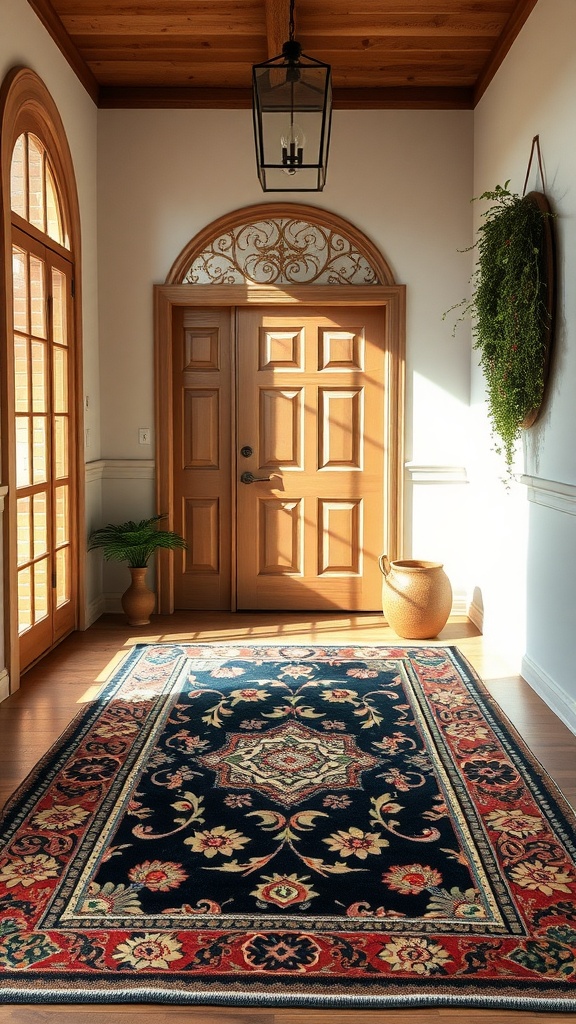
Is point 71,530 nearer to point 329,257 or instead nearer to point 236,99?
point 329,257

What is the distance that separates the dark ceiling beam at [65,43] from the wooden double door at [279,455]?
1.41 metres

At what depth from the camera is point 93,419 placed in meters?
5.65

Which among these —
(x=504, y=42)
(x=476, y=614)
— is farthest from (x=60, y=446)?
(x=504, y=42)

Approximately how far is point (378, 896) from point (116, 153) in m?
4.82

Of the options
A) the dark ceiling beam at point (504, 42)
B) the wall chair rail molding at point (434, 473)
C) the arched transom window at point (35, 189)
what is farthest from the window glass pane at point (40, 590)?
the dark ceiling beam at point (504, 42)

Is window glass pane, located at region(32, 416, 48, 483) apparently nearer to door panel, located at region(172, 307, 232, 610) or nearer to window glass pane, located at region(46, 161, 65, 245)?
window glass pane, located at region(46, 161, 65, 245)

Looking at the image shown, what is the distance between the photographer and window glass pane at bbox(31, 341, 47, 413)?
4488 mm

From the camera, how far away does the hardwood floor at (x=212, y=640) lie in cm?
190

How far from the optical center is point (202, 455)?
593cm

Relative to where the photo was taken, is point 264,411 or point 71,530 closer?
point 71,530

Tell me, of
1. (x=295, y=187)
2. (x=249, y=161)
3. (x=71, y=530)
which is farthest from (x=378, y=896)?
(x=249, y=161)

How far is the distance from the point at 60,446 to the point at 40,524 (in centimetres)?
58

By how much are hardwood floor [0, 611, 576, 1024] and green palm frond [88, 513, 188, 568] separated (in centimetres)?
42

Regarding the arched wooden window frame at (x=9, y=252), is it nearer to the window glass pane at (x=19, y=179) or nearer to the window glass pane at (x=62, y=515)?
the window glass pane at (x=19, y=179)
